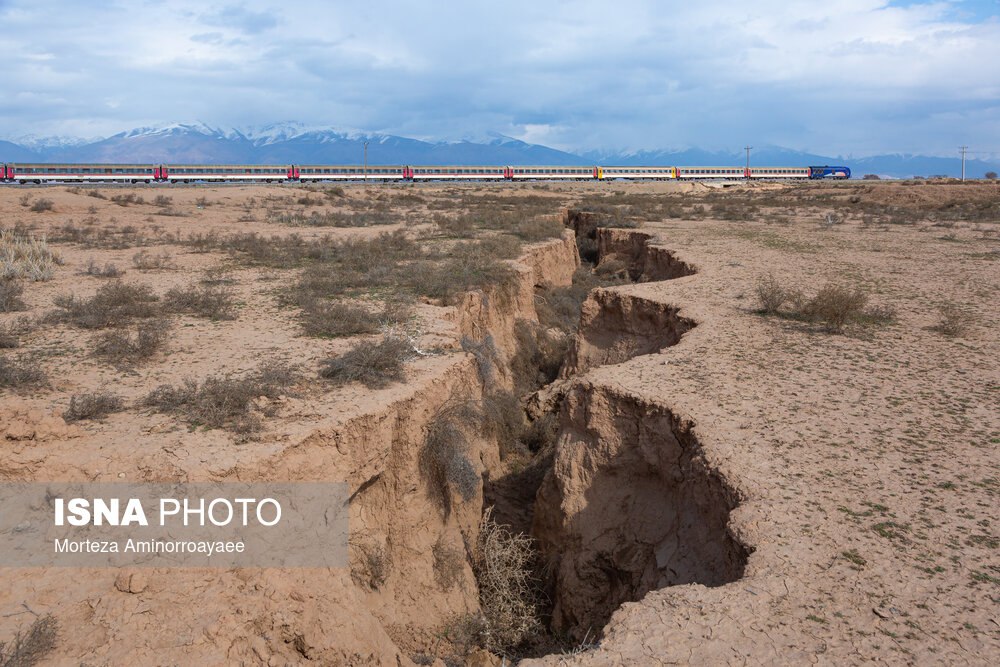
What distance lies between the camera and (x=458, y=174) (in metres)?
63.2

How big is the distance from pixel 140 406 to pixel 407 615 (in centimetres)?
367

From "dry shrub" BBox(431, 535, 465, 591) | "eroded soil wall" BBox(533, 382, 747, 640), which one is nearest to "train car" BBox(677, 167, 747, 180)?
"eroded soil wall" BBox(533, 382, 747, 640)

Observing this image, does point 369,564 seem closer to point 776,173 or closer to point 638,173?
point 638,173

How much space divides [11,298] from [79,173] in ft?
145

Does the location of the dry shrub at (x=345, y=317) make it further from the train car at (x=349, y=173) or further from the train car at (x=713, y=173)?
the train car at (x=713, y=173)

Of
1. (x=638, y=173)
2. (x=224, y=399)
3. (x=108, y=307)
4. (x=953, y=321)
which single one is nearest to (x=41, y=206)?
(x=108, y=307)

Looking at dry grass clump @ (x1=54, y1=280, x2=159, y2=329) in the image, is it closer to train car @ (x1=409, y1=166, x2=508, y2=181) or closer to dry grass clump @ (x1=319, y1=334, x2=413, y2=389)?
dry grass clump @ (x1=319, y1=334, x2=413, y2=389)

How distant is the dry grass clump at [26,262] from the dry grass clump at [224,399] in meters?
7.88

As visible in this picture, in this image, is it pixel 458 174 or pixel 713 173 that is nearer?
pixel 458 174

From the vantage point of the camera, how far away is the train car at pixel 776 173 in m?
73.5

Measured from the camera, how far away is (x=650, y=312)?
483 inches

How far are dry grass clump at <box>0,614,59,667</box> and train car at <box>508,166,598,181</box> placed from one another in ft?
205

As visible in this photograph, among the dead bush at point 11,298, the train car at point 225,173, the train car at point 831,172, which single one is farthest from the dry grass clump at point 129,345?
the train car at point 831,172

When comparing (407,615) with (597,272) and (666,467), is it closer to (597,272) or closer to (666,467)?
(666,467)
